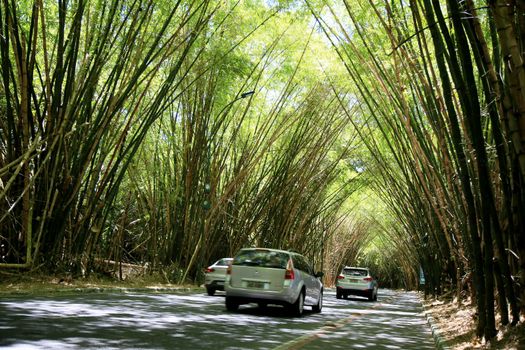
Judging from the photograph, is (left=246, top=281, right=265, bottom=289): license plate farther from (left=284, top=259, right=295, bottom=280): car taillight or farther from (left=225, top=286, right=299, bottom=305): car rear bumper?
(left=284, top=259, right=295, bottom=280): car taillight

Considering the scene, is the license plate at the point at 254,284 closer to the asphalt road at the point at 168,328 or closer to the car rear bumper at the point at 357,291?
the asphalt road at the point at 168,328

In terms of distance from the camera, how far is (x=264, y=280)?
31.8 feet

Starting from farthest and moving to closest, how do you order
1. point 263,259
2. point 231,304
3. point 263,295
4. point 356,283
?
point 356,283 < point 231,304 < point 263,259 < point 263,295

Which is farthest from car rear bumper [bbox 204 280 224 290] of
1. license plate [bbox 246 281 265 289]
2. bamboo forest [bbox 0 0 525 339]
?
license plate [bbox 246 281 265 289]

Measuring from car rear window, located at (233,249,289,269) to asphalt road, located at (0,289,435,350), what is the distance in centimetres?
83

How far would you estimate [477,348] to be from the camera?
5.70m

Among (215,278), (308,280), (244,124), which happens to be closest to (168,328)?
(308,280)

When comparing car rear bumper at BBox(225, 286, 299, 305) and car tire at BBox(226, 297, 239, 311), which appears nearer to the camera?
car rear bumper at BBox(225, 286, 299, 305)

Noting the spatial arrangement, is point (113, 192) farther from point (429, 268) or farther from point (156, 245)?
point (429, 268)

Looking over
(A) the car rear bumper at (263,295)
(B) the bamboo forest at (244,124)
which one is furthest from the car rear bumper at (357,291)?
(A) the car rear bumper at (263,295)

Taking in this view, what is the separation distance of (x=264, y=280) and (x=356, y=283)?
10326 millimetres

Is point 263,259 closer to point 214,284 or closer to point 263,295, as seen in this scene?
point 263,295

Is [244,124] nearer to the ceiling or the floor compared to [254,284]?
nearer to the ceiling

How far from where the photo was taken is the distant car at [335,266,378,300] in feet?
63.5
